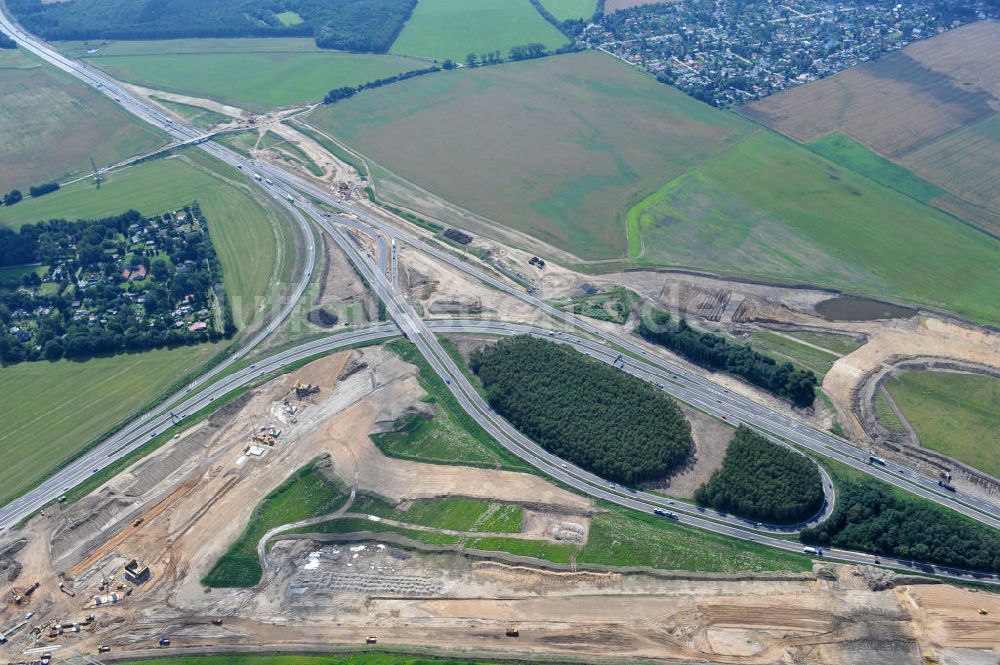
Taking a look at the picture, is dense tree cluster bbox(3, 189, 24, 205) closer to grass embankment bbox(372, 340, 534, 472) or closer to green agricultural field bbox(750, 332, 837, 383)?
grass embankment bbox(372, 340, 534, 472)

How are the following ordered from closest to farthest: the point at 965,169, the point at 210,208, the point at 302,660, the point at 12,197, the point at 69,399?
the point at 302,660, the point at 69,399, the point at 210,208, the point at 12,197, the point at 965,169

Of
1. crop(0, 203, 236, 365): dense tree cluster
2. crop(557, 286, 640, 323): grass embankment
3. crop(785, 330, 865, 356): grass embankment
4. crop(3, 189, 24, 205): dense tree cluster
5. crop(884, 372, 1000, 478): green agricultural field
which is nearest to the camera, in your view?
crop(884, 372, 1000, 478): green agricultural field

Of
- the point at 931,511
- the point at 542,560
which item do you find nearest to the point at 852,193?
the point at 931,511

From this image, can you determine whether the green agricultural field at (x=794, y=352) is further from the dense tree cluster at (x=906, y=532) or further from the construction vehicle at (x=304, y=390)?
the construction vehicle at (x=304, y=390)

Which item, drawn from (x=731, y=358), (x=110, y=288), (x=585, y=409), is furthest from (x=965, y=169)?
(x=110, y=288)

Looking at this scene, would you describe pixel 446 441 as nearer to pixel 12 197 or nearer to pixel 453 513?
pixel 453 513

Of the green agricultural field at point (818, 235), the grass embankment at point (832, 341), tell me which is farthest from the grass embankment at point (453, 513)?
the green agricultural field at point (818, 235)

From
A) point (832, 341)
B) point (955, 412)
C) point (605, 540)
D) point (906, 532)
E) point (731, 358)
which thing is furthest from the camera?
point (832, 341)

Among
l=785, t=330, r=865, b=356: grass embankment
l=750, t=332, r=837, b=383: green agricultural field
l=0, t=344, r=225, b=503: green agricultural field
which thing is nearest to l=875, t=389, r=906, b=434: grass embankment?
l=750, t=332, r=837, b=383: green agricultural field
